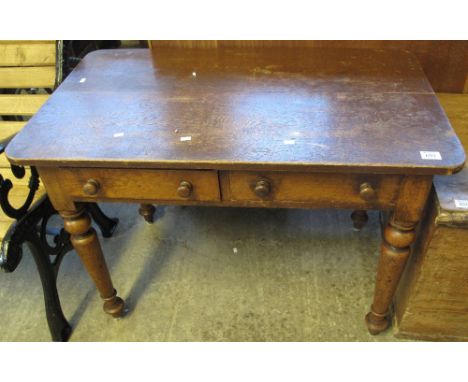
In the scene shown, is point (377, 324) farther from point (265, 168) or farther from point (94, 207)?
point (94, 207)

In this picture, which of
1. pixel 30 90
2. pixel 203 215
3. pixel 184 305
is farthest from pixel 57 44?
pixel 184 305

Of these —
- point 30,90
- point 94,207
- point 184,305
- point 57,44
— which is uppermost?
point 57,44

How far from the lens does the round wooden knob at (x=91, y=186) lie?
1044 mm

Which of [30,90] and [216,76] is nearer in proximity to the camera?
[216,76]

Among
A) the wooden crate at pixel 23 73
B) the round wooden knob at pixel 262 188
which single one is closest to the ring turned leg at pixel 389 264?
the round wooden knob at pixel 262 188

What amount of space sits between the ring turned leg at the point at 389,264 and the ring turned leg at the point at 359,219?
477 millimetres

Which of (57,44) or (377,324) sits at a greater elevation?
(57,44)

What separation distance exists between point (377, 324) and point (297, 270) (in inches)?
14.9

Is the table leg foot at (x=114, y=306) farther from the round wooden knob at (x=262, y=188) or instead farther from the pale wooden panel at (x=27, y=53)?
the pale wooden panel at (x=27, y=53)

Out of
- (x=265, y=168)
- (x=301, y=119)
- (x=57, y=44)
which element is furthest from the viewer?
(x=57, y=44)

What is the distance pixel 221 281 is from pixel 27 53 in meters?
1.16

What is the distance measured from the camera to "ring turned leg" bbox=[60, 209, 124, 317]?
1.18 metres

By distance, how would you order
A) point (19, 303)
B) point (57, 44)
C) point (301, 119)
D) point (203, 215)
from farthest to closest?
point (203, 215)
point (19, 303)
point (57, 44)
point (301, 119)
